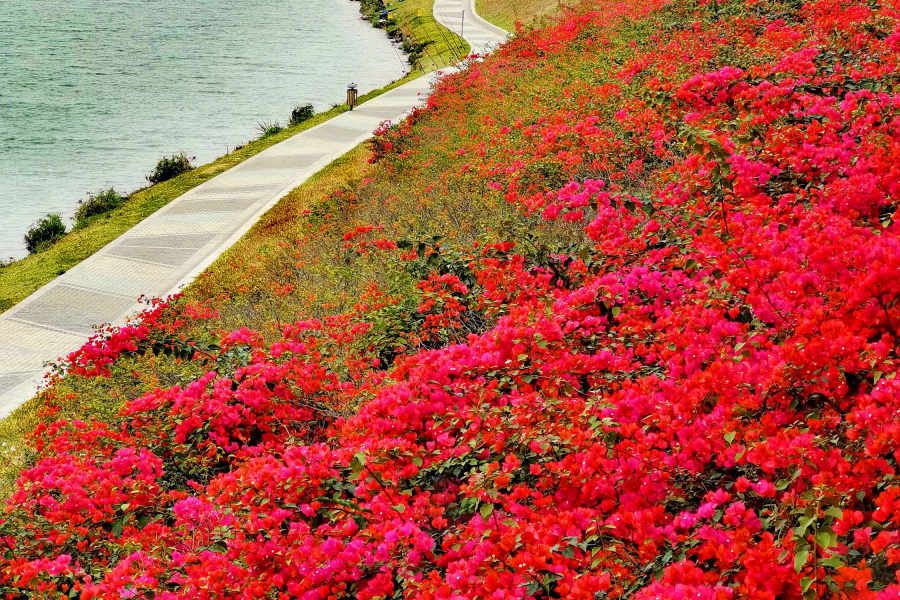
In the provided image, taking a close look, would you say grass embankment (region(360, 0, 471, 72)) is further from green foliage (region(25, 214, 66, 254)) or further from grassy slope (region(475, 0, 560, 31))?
green foliage (region(25, 214, 66, 254))

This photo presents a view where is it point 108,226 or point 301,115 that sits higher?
point 301,115

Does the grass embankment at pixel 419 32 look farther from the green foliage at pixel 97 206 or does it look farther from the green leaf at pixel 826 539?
the green leaf at pixel 826 539

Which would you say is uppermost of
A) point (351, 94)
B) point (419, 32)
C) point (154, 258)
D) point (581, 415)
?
point (419, 32)

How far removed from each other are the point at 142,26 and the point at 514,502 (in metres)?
45.4

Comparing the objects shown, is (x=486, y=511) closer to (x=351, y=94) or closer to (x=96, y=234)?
(x=96, y=234)

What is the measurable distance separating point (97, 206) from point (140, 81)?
15710mm

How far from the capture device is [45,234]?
15891 millimetres

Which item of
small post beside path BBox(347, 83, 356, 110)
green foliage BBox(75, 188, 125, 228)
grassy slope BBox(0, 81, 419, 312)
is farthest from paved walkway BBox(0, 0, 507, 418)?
small post beside path BBox(347, 83, 356, 110)

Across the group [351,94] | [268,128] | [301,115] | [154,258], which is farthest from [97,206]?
[351,94]

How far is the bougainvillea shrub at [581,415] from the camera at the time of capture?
3109 millimetres

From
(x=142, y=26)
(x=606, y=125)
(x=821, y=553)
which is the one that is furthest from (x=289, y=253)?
(x=142, y=26)

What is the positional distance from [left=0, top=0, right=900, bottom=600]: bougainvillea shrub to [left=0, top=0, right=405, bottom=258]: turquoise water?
12.8 m

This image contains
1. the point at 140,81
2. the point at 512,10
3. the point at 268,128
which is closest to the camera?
the point at 268,128

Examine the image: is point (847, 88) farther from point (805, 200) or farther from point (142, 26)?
point (142, 26)
